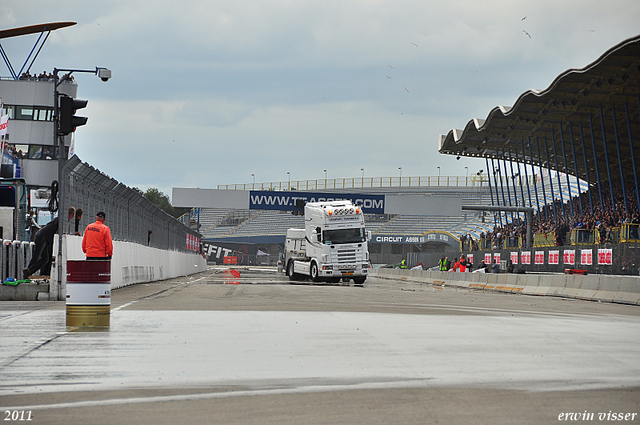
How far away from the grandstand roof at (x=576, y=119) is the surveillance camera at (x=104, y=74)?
23089 millimetres

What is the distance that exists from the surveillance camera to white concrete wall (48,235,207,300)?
20.2ft

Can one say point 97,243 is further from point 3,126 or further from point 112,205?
point 3,126

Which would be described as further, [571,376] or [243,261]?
[243,261]

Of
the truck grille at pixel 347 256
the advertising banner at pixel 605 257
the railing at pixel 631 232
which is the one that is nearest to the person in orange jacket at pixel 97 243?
the advertising banner at pixel 605 257

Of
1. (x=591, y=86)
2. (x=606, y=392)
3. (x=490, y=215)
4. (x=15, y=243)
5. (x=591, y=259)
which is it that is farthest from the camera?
(x=490, y=215)

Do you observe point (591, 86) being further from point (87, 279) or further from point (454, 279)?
point (87, 279)

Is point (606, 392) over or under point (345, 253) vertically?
under

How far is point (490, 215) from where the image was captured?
8306 cm

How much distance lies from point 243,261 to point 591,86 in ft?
202

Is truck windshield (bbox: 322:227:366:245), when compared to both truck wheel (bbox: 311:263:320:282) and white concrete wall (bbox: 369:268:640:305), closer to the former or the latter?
truck wheel (bbox: 311:263:320:282)

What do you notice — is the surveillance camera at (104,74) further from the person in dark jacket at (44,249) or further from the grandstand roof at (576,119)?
the grandstand roof at (576,119)

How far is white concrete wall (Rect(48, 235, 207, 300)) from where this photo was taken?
17.1 metres

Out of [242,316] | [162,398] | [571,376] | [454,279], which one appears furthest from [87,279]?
[454,279]

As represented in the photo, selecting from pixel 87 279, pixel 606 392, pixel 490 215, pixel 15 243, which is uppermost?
pixel 490 215
